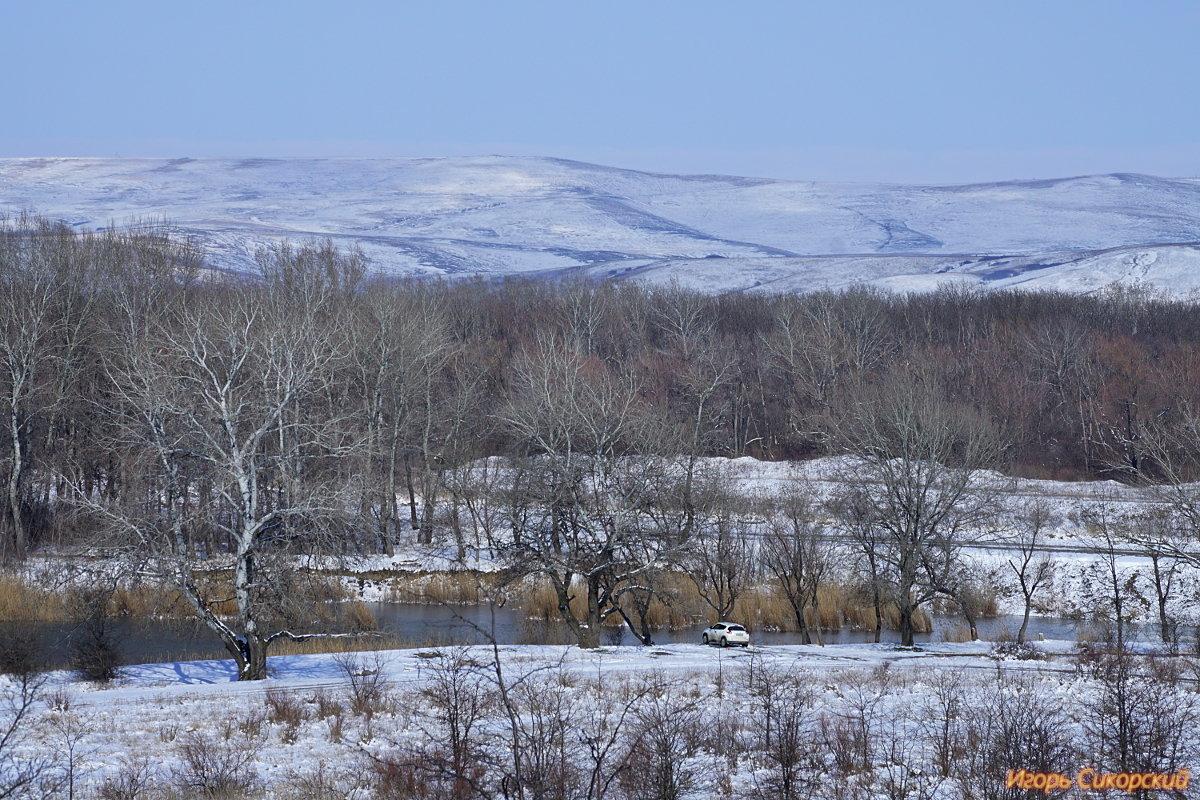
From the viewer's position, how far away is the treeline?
97.7 ft

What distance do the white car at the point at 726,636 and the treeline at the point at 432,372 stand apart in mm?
5559

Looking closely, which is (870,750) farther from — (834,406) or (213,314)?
(834,406)

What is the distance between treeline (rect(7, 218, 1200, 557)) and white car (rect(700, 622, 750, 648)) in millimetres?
5559

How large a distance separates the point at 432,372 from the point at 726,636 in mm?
27463

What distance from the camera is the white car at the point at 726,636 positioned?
3159 centimetres

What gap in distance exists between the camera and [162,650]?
3041cm

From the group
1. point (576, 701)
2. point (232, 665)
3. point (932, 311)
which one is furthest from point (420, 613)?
point (932, 311)

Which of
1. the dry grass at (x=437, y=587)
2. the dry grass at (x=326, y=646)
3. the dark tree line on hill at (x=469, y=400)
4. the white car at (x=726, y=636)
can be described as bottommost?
the dry grass at (x=437, y=587)

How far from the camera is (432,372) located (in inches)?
2189

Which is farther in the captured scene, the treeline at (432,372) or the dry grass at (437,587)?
the dry grass at (437,587)

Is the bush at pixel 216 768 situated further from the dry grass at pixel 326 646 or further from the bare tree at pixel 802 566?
the bare tree at pixel 802 566

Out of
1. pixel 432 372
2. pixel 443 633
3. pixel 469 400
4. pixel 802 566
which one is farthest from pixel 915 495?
pixel 469 400

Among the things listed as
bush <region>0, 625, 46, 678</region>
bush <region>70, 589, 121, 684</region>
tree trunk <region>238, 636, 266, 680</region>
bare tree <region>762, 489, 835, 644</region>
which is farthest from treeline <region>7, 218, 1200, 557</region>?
bare tree <region>762, 489, 835, 644</region>

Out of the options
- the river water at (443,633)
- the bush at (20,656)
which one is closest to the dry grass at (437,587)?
the river water at (443,633)
